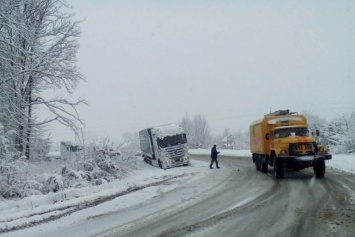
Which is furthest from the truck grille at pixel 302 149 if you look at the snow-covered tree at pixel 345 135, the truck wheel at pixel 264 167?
the snow-covered tree at pixel 345 135

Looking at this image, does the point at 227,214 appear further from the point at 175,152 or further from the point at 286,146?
the point at 175,152

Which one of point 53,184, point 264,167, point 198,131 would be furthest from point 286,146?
point 198,131

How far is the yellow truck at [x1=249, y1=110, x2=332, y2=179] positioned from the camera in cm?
1662

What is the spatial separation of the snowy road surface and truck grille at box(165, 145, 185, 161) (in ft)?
42.7

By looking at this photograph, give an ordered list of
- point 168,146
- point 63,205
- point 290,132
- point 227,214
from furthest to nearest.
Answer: point 168,146 < point 290,132 < point 63,205 < point 227,214

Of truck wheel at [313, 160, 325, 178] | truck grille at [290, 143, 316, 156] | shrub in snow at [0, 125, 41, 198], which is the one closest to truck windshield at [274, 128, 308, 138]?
truck grille at [290, 143, 316, 156]

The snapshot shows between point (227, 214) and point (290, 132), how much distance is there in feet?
32.5

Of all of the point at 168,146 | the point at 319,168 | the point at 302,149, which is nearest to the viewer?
the point at 302,149

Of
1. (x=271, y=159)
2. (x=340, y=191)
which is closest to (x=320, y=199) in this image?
(x=340, y=191)

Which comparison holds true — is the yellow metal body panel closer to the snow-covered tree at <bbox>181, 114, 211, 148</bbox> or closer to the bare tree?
the bare tree

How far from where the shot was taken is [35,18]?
78.7ft

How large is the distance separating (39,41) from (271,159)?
17.2 metres

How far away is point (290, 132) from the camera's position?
18078 millimetres

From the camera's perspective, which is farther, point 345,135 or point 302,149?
point 345,135
